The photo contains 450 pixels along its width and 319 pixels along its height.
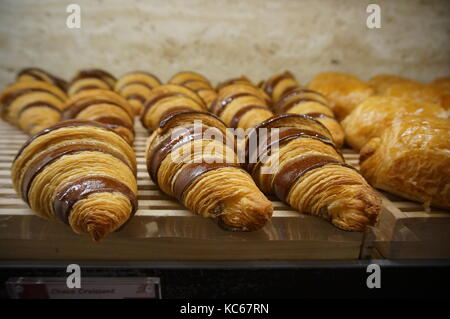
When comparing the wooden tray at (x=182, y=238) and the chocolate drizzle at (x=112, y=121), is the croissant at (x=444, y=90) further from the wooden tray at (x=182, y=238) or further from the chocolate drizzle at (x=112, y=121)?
the chocolate drizzle at (x=112, y=121)

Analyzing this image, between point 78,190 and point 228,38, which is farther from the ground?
point 228,38

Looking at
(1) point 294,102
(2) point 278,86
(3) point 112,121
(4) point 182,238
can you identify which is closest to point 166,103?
(3) point 112,121

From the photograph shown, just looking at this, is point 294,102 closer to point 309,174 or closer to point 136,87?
point 309,174

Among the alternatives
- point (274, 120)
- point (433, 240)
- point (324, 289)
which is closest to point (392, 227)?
point (433, 240)

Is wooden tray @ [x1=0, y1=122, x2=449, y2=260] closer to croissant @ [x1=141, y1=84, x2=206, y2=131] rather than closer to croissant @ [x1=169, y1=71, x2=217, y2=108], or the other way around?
croissant @ [x1=141, y1=84, x2=206, y2=131]

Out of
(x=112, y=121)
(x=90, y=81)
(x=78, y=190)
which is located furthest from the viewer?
(x=90, y=81)
